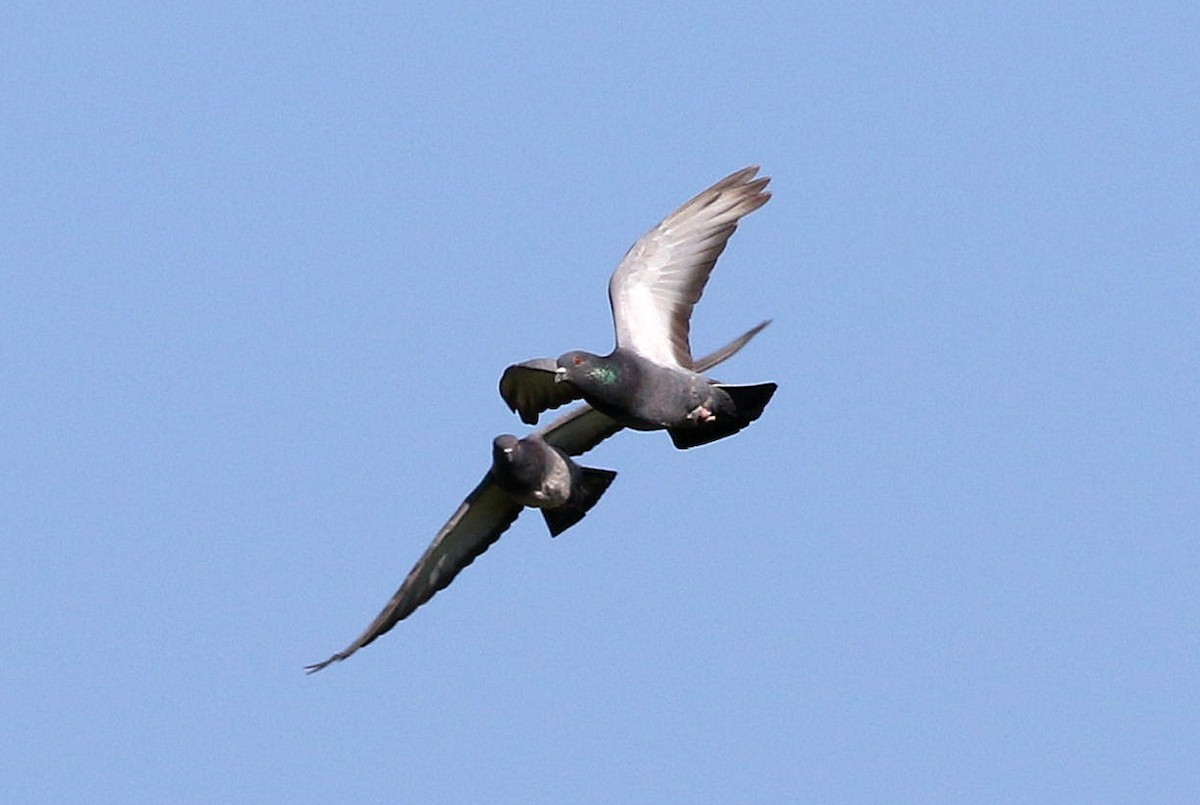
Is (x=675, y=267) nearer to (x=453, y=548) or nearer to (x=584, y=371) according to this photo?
(x=584, y=371)

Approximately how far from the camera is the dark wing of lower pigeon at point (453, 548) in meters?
24.3

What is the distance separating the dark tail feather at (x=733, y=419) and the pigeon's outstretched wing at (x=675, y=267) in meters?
0.69

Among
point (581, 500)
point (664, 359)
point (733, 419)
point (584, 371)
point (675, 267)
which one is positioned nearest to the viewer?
point (584, 371)

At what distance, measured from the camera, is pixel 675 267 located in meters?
23.6

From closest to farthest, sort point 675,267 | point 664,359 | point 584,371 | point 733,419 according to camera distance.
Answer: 1. point 584,371
2. point 733,419
3. point 664,359
4. point 675,267

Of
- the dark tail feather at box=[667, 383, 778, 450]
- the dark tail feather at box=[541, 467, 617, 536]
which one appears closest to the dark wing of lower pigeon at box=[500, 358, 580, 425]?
the dark tail feather at box=[541, 467, 617, 536]

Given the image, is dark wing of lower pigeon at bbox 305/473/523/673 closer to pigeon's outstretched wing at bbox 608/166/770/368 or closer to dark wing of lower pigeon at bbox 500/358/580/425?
dark wing of lower pigeon at bbox 500/358/580/425

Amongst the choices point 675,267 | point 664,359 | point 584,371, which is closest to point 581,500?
point 664,359

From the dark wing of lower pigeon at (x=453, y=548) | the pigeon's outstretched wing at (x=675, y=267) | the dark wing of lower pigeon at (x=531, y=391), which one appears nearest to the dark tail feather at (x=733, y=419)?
the pigeon's outstretched wing at (x=675, y=267)

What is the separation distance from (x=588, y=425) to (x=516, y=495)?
4.92ft

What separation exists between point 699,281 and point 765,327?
51.8 inches

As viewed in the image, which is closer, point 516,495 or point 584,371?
point 584,371

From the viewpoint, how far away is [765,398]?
22.7m

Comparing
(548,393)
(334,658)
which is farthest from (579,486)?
(334,658)
